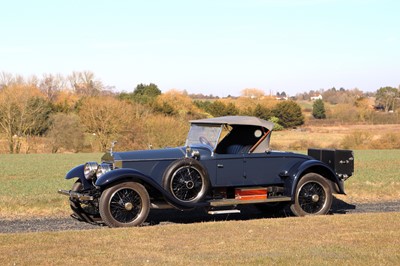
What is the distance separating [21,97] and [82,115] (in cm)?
582

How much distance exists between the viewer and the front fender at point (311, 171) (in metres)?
11.3

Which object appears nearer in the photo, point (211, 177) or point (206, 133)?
point (211, 177)

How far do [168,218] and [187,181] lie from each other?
1.54 meters

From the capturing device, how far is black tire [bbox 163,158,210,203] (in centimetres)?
1046

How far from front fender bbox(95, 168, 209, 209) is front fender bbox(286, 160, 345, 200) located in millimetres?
1867

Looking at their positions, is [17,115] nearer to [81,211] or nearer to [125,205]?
[81,211]

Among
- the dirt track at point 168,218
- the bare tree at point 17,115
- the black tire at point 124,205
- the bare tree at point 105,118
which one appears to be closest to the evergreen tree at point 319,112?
the bare tree at point 105,118

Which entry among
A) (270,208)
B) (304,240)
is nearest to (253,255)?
(304,240)

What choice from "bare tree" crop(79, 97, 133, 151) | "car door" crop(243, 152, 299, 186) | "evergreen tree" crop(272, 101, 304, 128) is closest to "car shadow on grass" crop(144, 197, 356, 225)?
"car door" crop(243, 152, 299, 186)

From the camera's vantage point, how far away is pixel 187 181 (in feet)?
34.7

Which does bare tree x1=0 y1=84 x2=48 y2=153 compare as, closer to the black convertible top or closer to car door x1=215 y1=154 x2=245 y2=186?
the black convertible top

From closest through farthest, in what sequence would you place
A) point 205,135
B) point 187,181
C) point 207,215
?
point 187,181 → point 205,135 → point 207,215

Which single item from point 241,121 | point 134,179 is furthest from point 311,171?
point 134,179

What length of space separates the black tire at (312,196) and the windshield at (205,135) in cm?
177
